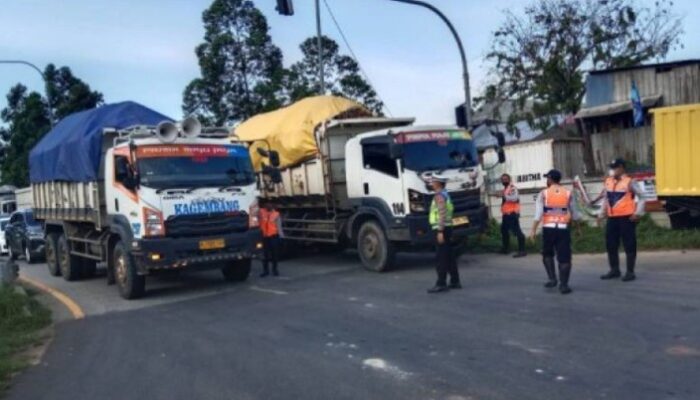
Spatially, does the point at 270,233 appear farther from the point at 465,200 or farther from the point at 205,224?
the point at 465,200

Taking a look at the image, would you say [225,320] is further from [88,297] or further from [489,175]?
[489,175]

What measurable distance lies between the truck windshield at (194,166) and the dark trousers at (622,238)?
5.89 meters

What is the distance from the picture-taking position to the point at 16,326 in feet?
34.5

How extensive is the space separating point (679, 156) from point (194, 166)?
9.05 meters

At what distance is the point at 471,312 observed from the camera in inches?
366

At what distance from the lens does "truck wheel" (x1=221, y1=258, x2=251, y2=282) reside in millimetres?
14078

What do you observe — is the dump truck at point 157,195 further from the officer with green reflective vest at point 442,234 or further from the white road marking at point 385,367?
the white road marking at point 385,367

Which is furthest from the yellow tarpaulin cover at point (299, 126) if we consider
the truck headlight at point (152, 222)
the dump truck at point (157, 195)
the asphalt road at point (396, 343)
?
the truck headlight at point (152, 222)

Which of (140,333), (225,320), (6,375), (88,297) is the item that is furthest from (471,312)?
(88,297)

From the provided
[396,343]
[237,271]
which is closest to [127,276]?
[237,271]

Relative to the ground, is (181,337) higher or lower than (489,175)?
lower

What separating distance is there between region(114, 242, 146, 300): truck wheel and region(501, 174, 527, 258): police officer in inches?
286

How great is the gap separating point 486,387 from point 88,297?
9.51 metres

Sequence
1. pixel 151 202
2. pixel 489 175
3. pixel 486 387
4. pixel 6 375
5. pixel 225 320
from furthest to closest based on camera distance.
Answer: pixel 489 175, pixel 151 202, pixel 225 320, pixel 6 375, pixel 486 387
